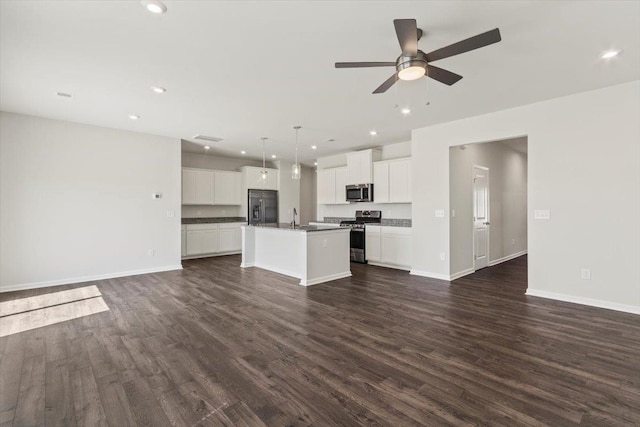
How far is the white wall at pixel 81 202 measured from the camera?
4688mm

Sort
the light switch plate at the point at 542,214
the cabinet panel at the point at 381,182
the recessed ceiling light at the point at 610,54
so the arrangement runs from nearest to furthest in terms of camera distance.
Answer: the recessed ceiling light at the point at 610,54
the light switch plate at the point at 542,214
the cabinet panel at the point at 381,182

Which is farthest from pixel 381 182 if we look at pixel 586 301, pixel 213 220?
pixel 213 220

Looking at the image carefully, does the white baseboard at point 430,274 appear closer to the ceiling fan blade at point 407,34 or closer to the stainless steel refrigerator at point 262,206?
the ceiling fan blade at point 407,34

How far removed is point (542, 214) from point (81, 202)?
7373 millimetres

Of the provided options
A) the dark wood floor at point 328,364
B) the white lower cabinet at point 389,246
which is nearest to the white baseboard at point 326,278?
the dark wood floor at point 328,364

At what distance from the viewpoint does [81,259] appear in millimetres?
Answer: 5254

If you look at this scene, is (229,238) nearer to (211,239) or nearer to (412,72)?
(211,239)

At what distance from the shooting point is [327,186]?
8148mm

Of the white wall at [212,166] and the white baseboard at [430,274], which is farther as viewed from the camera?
the white wall at [212,166]

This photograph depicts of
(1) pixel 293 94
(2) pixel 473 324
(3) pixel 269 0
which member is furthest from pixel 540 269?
(3) pixel 269 0

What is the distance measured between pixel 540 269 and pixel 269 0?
4.69 metres

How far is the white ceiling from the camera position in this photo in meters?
2.28

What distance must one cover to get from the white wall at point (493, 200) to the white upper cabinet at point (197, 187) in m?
5.92

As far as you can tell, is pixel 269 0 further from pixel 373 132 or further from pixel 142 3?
pixel 373 132
